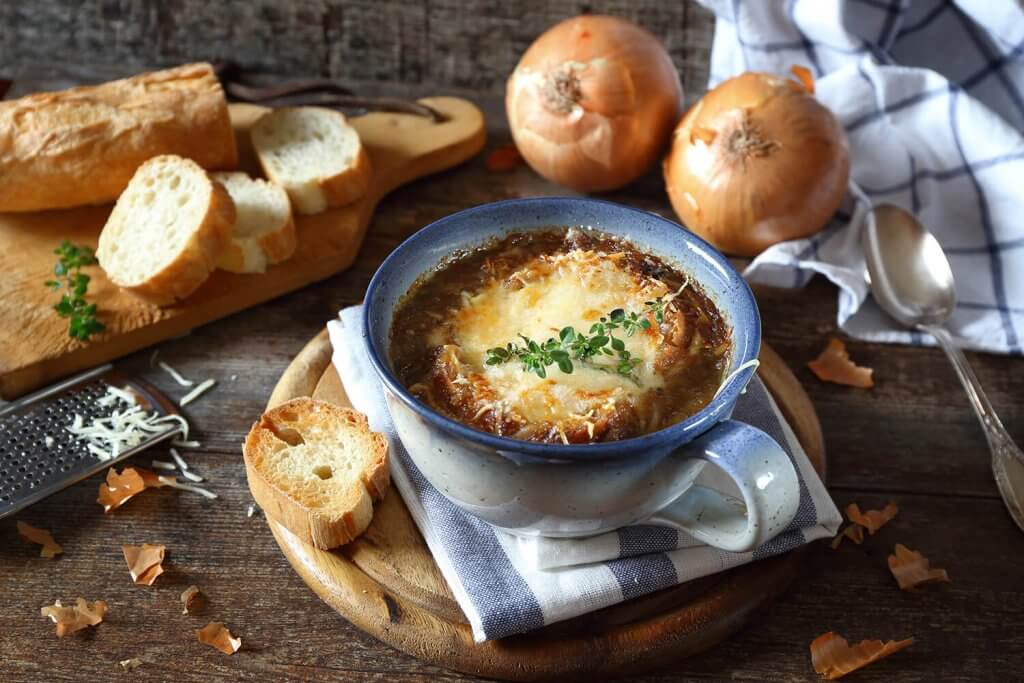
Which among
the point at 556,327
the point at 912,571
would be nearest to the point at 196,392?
the point at 556,327

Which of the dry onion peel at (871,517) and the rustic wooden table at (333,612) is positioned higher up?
the dry onion peel at (871,517)

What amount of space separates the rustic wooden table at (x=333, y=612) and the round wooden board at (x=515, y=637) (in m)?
0.05

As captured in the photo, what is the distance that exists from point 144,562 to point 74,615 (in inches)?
5.9

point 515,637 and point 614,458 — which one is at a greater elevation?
point 614,458

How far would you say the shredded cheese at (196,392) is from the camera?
7.12 ft

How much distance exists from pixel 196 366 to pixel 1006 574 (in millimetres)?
1737

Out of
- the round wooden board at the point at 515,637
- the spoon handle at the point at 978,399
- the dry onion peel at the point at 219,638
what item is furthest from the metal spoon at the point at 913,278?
the dry onion peel at the point at 219,638

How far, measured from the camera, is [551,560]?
1.70 metres

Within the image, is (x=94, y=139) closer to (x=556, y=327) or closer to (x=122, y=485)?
(x=122, y=485)

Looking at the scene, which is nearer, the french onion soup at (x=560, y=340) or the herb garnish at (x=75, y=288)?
the french onion soup at (x=560, y=340)

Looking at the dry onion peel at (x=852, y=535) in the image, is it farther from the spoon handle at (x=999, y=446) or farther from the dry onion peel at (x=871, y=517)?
the spoon handle at (x=999, y=446)

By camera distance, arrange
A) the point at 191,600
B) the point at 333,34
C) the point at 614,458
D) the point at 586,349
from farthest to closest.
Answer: the point at 333,34 < the point at 191,600 < the point at 586,349 < the point at 614,458

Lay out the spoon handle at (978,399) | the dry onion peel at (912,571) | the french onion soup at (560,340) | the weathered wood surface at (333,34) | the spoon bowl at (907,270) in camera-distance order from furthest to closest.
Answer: the weathered wood surface at (333,34) < the spoon bowl at (907,270) < the spoon handle at (978,399) < the dry onion peel at (912,571) < the french onion soup at (560,340)

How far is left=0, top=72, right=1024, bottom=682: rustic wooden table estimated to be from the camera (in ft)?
5.54
